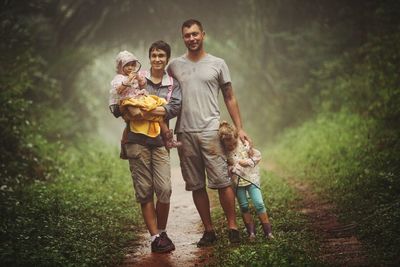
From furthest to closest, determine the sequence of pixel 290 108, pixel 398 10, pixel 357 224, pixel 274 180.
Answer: pixel 290 108, pixel 398 10, pixel 274 180, pixel 357 224

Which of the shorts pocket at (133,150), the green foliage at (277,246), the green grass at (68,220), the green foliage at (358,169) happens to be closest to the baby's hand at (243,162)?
the green foliage at (277,246)

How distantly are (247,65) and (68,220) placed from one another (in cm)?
1707

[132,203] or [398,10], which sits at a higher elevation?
[398,10]

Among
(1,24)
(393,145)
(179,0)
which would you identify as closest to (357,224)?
(393,145)

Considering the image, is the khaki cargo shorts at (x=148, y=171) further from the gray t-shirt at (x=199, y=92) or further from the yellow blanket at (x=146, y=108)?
the gray t-shirt at (x=199, y=92)

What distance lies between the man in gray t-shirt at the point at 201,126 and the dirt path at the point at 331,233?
1085mm

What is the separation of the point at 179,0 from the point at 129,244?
13.0 m

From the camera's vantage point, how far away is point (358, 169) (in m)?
8.38

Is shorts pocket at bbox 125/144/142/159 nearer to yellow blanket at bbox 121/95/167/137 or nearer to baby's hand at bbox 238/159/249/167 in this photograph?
yellow blanket at bbox 121/95/167/137

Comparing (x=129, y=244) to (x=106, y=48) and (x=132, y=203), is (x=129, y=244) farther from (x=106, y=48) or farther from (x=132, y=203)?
(x=106, y=48)

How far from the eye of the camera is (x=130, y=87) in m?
5.36

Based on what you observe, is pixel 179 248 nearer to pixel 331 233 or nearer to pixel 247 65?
pixel 331 233

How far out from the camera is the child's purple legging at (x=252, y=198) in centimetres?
555

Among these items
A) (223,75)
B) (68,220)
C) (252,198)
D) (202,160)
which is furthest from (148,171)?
(68,220)
